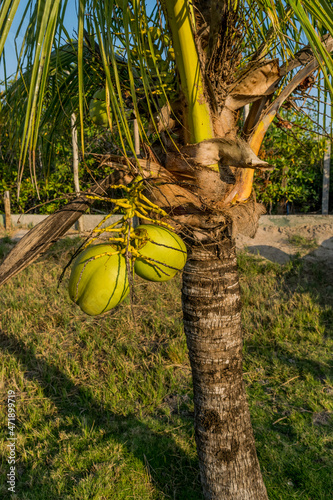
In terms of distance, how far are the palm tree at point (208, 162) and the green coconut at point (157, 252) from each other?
0.58 ft

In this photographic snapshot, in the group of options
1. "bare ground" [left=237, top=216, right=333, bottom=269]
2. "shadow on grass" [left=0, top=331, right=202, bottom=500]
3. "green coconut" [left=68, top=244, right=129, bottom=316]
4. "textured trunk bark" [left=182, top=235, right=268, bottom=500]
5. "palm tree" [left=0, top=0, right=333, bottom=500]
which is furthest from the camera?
"bare ground" [left=237, top=216, right=333, bottom=269]

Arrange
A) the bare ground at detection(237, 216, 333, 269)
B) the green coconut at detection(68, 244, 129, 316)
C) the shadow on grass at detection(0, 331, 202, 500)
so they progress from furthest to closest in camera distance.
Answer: the bare ground at detection(237, 216, 333, 269) → the shadow on grass at detection(0, 331, 202, 500) → the green coconut at detection(68, 244, 129, 316)

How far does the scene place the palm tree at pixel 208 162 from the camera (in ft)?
4.66

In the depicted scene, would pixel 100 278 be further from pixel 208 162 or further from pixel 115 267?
pixel 208 162

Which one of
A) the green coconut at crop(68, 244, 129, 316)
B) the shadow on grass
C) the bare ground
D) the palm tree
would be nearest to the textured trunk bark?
the palm tree

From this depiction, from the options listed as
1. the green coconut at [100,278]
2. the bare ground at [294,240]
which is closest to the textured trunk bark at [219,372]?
the green coconut at [100,278]

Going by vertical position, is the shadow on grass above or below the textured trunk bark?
below

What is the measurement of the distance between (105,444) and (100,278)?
2.22m

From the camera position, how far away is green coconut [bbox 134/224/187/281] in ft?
3.99

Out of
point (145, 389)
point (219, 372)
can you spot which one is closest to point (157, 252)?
point (219, 372)

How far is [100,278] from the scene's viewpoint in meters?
1.18

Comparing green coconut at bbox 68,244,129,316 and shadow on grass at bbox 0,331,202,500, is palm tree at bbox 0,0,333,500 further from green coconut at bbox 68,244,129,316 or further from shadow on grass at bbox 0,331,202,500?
shadow on grass at bbox 0,331,202,500

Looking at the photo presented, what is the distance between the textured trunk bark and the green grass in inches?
28.5

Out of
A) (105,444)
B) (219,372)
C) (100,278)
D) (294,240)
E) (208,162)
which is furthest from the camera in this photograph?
(294,240)
